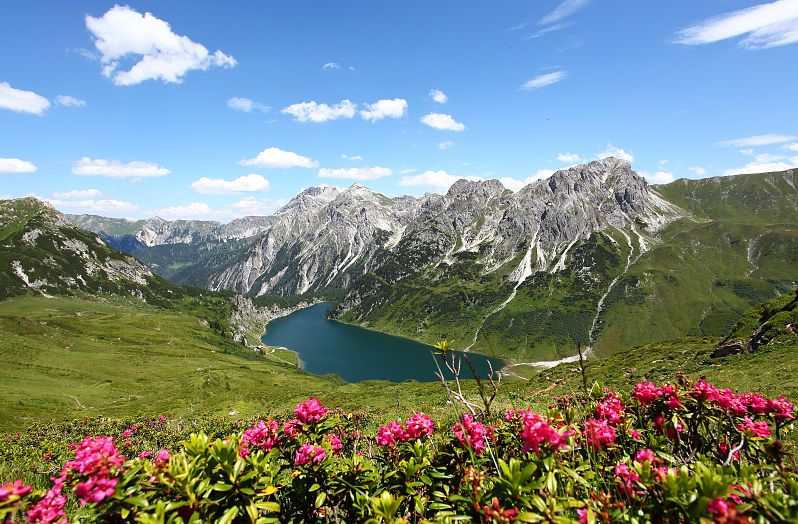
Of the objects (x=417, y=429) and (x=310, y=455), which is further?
(x=417, y=429)

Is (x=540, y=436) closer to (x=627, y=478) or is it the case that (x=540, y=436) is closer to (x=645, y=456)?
(x=627, y=478)

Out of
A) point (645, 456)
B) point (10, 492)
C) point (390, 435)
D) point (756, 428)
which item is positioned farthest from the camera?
point (390, 435)

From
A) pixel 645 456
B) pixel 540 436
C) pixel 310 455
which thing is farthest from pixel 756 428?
pixel 310 455

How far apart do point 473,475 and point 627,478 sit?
90.0 inches

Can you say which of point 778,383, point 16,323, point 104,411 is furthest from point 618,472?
point 16,323

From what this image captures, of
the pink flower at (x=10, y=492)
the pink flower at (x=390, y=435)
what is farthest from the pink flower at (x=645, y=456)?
the pink flower at (x=10, y=492)

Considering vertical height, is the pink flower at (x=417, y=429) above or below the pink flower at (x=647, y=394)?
below

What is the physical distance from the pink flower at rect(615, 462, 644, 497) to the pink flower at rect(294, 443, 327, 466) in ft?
14.5

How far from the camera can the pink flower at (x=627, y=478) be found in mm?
5570

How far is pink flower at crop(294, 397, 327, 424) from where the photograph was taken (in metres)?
7.66

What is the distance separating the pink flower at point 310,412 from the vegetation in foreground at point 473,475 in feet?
0.09

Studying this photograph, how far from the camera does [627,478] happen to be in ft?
18.6

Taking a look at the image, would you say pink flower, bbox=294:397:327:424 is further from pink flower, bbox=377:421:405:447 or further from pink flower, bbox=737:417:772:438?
pink flower, bbox=737:417:772:438

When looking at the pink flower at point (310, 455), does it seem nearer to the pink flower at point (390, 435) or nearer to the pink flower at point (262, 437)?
the pink flower at point (262, 437)
